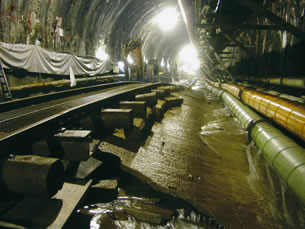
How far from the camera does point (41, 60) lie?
8195 millimetres

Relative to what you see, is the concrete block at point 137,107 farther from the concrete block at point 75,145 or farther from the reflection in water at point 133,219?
the reflection in water at point 133,219

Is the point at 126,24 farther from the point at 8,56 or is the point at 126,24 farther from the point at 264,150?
the point at 264,150

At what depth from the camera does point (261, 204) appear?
2.47 meters

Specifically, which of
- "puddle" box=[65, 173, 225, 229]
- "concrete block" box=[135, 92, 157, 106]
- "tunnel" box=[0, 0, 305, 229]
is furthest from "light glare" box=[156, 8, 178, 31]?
"puddle" box=[65, 173, 225, 229]

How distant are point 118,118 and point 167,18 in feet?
62.8

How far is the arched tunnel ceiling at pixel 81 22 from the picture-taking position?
7.61 m

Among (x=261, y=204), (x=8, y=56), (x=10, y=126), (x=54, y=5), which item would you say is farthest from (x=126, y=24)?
(x=261, y=204)

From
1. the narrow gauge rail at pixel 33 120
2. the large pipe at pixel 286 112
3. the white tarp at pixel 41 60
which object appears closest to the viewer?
the narrow gauge rail at pixel 33 120

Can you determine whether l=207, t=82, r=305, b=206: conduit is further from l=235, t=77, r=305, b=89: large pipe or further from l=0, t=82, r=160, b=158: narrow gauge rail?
l=0, t=82, r=160, b=158: narrow gauge rail

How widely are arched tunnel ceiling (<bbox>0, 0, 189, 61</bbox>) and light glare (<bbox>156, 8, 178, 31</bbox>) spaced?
2.19 feet

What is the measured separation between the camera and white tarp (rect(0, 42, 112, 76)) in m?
6.78

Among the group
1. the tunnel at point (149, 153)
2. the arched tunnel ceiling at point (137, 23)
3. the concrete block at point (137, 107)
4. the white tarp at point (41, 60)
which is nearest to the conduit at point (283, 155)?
the tunnel at point (149, 153)

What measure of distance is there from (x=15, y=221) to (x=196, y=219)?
6.03 ft

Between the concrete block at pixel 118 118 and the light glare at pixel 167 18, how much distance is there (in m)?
17.5
